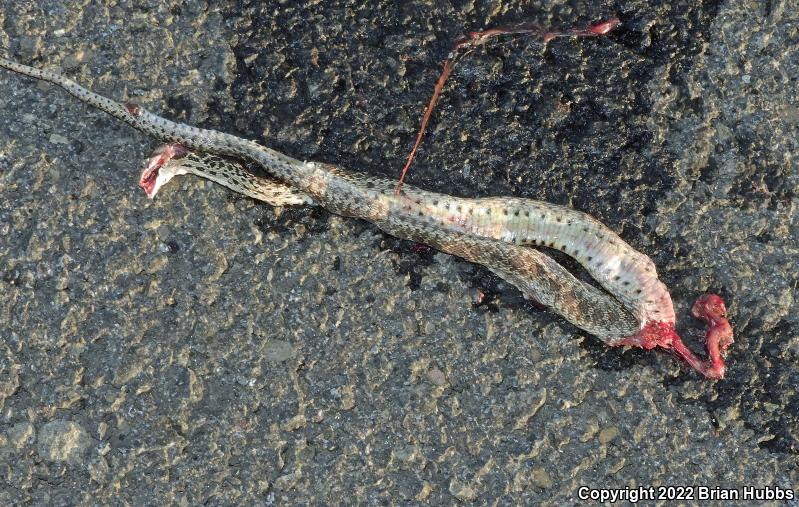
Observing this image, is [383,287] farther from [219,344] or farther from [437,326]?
[219,344]

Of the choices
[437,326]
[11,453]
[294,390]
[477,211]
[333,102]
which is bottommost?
[11,453]

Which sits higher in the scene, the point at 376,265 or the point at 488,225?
the point at 488,225

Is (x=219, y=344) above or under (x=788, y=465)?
above

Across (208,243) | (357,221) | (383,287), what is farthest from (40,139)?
(383,287)
